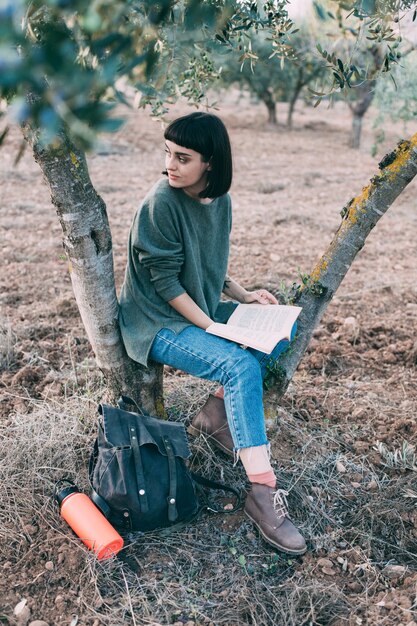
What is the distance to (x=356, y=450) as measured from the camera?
A: 326 cm

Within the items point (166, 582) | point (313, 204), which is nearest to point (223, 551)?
point (166, 582)

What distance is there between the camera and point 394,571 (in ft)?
8.41

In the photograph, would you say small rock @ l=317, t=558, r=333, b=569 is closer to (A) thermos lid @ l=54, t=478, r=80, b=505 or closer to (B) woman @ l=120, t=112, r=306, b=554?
(B) woman @ l=120, t=112, r=306, b=554

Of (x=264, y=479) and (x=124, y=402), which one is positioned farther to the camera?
(x=124, y=402)

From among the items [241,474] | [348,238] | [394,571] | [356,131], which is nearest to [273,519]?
[241,474]

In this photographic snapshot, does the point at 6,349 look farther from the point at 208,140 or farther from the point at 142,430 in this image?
the point at 208,140

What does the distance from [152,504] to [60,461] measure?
1.90ft

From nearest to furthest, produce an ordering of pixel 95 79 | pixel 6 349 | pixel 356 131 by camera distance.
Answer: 1. pixel 95 79
2. pixel 6 349
3. pixel 356 131

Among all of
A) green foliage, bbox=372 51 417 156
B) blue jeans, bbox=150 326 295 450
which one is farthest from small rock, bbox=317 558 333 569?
green foliage, bbox=372 51 417 156

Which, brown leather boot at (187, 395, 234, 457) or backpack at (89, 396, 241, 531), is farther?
brown leather boot at (187, 395, 234, 457)

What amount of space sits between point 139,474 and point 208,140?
1.45m

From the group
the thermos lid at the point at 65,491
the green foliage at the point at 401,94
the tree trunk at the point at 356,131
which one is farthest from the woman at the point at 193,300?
the tree trunk at the point at 356,131

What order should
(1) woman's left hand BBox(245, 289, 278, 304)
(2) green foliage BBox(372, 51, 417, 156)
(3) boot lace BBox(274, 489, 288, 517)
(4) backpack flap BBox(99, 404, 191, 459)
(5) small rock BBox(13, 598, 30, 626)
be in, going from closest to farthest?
1. (5) small rock BBox(13, 598, 30, 626)
2. (4) backpack flap BBox(99, 404, 191, 459)
3. (3) boot lace BBox(274, 489, 288, 517)
4. (1) woman's left hand BBox(245, 289, 278, 304)
5. (2) green foliage BBox(372, 51, 417, 156)

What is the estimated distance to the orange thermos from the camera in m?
2.45
